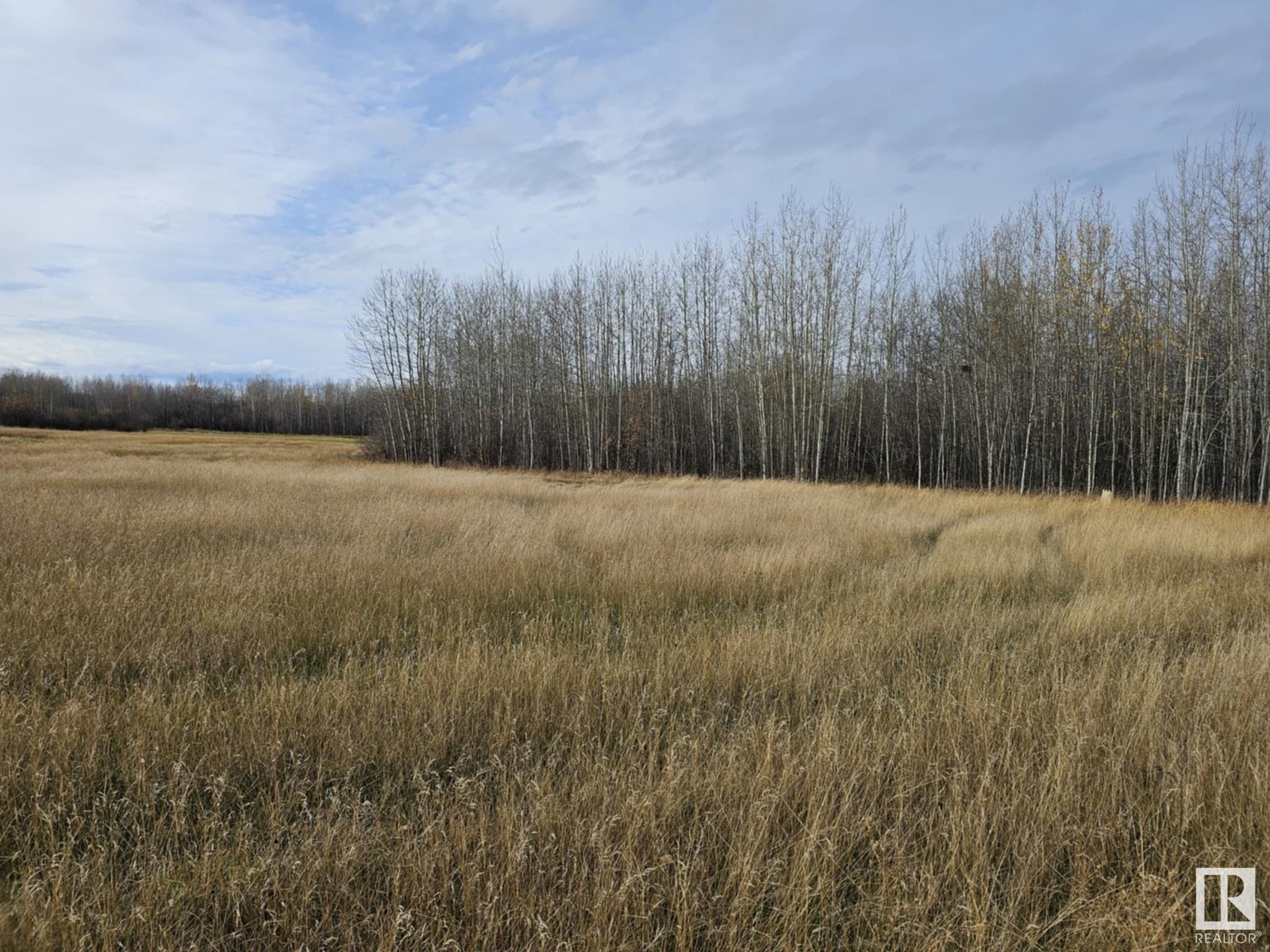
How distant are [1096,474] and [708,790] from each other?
28.3 meters

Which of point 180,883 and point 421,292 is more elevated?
point 421,292

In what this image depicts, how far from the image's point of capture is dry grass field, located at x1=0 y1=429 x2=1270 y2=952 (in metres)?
2.03

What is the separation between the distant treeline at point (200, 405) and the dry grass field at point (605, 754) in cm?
7481

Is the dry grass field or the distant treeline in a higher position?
the distant treeline

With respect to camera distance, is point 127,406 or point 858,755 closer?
point 858,755

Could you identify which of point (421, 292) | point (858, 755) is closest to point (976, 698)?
point (858, 755)

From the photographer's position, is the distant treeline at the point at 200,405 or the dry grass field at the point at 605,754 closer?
the dry grass field at the point at 605,754

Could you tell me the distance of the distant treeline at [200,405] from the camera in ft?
245

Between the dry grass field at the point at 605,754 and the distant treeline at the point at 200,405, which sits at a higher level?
the distant treeline at the point at 200,405

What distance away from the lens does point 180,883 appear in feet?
6.86

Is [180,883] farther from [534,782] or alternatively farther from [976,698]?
[976,698]

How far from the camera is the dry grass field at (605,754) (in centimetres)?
203

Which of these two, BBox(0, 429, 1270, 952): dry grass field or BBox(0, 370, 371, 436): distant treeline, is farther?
BBox(0, 370, 371, 436): distant treeline

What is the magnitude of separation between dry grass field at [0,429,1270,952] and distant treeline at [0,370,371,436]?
74.8m
